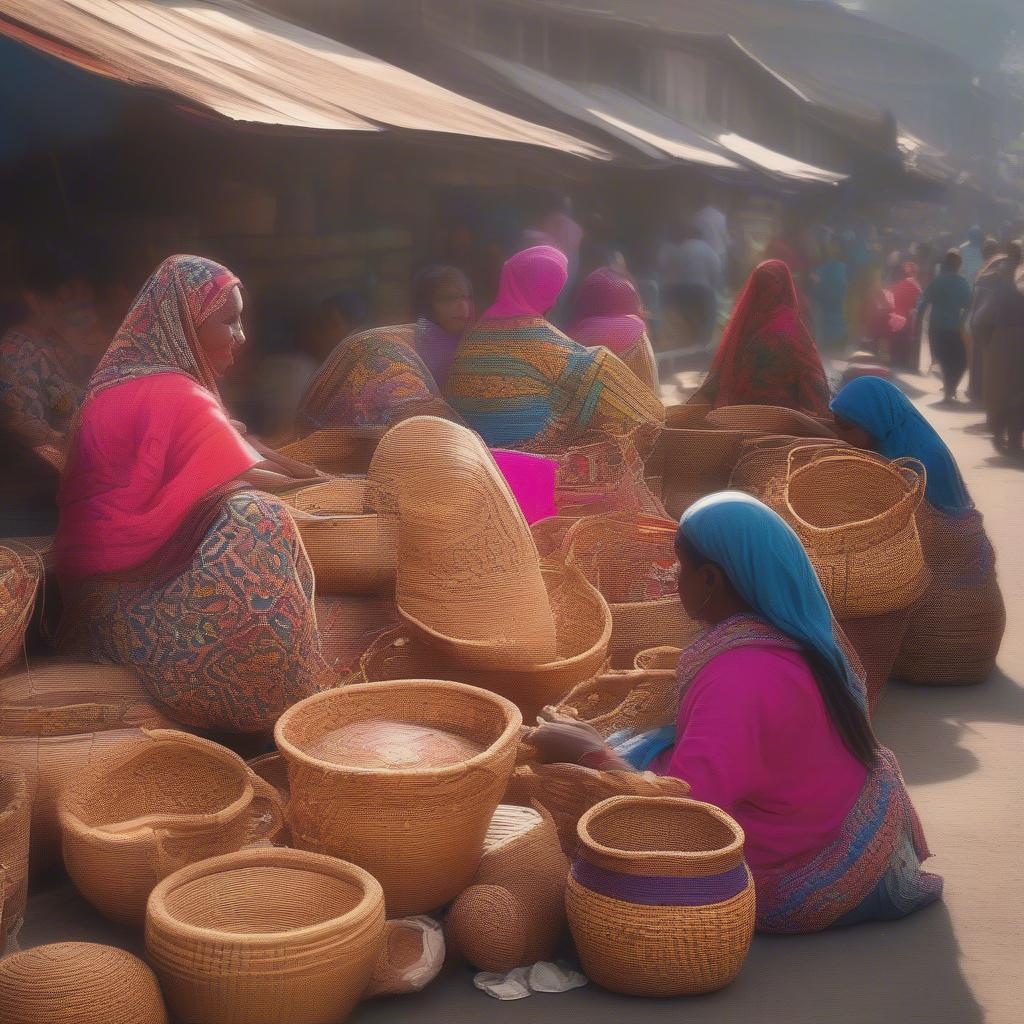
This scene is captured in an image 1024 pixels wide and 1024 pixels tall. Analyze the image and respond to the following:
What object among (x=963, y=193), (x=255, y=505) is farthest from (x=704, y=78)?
(x=963, y=193)

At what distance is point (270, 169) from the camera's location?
891 centimetres

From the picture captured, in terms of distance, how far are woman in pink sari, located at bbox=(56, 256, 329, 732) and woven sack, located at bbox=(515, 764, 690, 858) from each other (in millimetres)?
745

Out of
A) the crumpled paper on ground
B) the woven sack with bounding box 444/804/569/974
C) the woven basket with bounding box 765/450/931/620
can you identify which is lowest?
the crumpled paper on ground

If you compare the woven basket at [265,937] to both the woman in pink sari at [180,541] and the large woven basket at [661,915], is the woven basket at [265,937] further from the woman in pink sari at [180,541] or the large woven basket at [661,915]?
the woman in pink sari at [180,541]

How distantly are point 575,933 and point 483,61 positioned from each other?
1327 centimetres

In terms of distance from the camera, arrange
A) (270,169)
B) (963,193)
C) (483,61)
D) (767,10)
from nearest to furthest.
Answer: (270,169), (483,61), (767,10), (963,193)

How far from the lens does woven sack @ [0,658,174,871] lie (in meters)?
3.53

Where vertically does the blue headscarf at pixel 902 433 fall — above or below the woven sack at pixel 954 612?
above

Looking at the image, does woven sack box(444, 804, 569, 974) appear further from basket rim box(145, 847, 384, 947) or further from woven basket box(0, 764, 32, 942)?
woven basket box(0, 764, 32, 942)

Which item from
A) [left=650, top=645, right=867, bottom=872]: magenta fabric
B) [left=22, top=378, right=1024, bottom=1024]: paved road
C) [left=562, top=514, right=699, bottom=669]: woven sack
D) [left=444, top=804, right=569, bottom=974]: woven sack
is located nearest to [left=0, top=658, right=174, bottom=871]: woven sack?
[left=22, top=378, right=1024, bottom=1024]: paved road

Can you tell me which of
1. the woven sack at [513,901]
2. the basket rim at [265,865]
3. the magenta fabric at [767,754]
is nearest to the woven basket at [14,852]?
the basket rim at [265,865]

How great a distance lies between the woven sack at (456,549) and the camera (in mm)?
4254

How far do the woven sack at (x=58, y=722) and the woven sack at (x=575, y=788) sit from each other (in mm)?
981

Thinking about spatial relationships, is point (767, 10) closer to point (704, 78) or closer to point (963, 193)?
point (963, 193)
